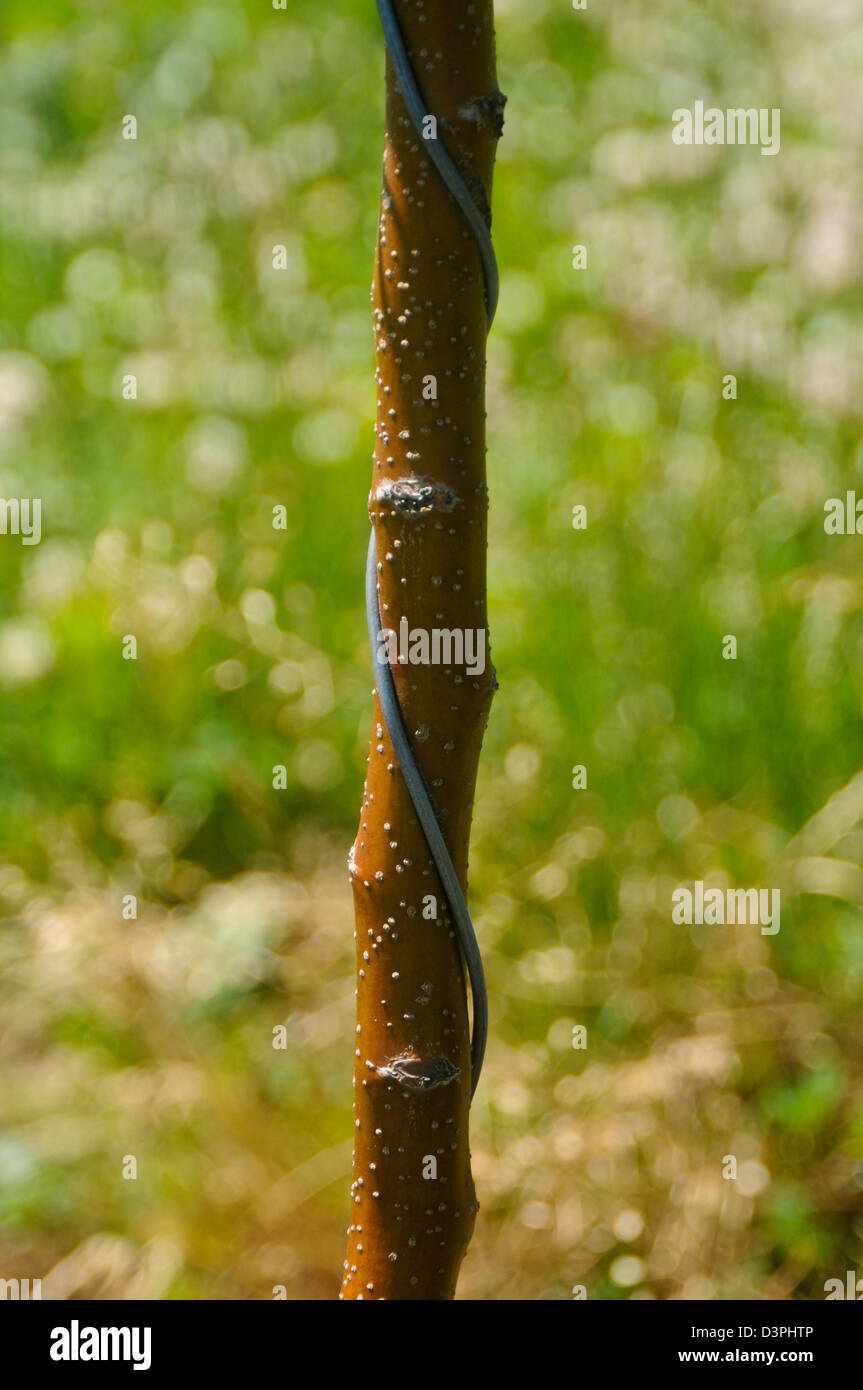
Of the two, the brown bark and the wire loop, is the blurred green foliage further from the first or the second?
the wire loop

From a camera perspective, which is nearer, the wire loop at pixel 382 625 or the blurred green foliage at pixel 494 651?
the wire loop at pixel 382 625

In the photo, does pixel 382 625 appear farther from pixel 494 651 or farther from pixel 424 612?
pixel 494 651

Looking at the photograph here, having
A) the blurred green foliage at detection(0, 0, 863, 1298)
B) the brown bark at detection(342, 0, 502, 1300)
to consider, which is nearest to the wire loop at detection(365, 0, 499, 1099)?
the brown bark at detection(342, 0, 502, 1300)

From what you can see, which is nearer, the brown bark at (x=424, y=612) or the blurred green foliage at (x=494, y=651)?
the brown bark at (x=424, y=612)

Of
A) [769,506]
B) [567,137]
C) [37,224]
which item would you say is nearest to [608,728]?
[769,506]

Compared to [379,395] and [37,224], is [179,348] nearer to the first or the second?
[37,224]

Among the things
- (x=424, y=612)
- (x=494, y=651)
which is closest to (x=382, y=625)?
(x=424, y=612)

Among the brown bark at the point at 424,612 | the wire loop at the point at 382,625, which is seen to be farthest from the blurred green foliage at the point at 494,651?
the wire loop at the point at 382,625

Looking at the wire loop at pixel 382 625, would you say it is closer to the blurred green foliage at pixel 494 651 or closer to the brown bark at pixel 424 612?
the brown bark at pixel 424 612
